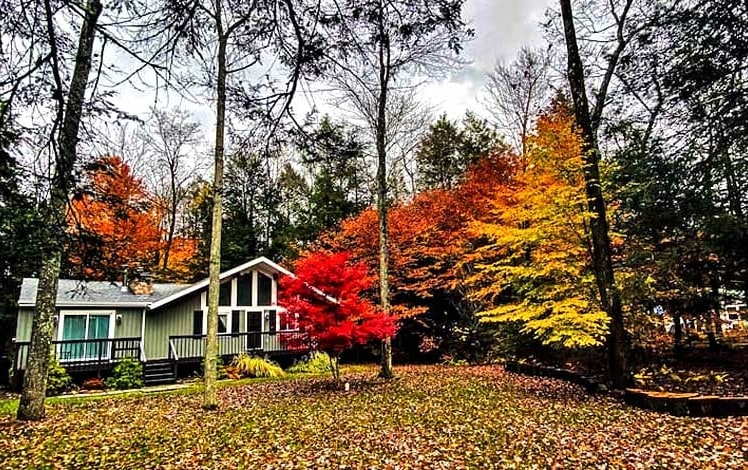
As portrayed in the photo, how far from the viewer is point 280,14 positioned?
142 inches

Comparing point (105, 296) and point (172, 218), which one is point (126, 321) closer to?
point (105, 296)

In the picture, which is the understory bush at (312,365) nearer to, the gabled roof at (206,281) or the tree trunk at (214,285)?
Result: the gabled roof at (206,281)

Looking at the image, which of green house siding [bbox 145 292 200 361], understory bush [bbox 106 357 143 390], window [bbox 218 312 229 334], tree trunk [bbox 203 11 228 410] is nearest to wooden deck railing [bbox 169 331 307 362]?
green house siding [bbox 145 292 200 361]

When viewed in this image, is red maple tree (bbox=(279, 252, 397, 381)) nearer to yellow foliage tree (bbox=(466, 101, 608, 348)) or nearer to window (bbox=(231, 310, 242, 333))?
yellow foliage tree (bbox=(466, 101, 608, 348))

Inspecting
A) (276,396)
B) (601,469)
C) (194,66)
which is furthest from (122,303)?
(601,469)

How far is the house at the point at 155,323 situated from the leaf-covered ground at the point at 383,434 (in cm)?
400

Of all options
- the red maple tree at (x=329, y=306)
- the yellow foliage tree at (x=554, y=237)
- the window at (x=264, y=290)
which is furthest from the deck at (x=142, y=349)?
the yellow foliage tree at (x=554, y=237)

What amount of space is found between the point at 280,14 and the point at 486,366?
14.9m

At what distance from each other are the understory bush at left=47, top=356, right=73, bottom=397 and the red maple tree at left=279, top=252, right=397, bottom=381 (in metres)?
6.60

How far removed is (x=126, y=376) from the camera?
546 inches

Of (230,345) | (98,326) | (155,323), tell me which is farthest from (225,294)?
(98,326)

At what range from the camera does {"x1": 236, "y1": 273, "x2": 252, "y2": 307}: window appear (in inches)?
715

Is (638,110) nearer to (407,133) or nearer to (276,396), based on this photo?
(276,396)

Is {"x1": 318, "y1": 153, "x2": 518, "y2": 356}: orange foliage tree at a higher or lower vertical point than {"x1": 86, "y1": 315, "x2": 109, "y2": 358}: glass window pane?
higher
